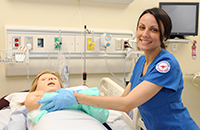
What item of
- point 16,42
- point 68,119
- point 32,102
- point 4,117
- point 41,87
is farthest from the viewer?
point 16,42

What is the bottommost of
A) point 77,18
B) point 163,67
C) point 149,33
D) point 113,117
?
point 113,117

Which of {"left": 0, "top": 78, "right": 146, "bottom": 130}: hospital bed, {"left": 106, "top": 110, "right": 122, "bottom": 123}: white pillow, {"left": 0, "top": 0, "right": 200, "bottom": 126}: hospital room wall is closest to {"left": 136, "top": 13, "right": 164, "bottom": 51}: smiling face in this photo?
{"left": 0, "top": 78, "right": 146, "bottom": 130}: hospital bed

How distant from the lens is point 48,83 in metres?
1.35

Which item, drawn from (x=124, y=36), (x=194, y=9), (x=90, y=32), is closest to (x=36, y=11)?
(x=90, y=32)

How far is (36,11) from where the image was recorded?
6.28 feet

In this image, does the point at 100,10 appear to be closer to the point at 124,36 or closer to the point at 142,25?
the point at 124,36

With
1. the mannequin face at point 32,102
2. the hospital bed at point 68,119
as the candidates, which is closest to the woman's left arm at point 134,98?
the hospital bed at point 68,119

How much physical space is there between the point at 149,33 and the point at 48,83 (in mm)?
851

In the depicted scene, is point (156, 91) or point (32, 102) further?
point (32, 102)

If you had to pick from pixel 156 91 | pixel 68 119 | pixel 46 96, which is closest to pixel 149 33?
pixel 156 91

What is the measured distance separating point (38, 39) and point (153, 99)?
1419 millimetres

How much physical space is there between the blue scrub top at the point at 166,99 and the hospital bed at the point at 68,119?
0.23 m

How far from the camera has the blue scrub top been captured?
867mm

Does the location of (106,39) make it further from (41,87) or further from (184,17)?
(184,17)
